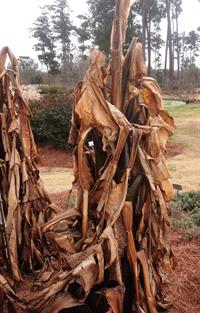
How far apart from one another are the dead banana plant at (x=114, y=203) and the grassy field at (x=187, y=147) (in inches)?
199

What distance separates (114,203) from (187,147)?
10733mm

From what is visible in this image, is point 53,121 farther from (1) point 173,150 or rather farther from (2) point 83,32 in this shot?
(2) point 83,32

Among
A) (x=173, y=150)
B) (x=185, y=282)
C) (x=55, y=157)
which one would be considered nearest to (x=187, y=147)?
(x=173, y=150)

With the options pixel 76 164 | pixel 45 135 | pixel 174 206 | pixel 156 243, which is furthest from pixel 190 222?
pixel 45 135

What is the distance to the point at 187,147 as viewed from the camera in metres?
12.5

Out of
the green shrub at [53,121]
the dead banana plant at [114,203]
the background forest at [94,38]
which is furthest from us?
the background forest at [94,38]

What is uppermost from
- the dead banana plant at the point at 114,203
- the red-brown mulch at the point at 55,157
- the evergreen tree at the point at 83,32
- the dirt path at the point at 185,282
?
the evergreen tree at the point at 83,32

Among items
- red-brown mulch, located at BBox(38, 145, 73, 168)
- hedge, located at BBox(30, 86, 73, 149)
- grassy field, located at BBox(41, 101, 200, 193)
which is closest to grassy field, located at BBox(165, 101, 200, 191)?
grassy field, located at BBox(41, 101, 200, 193)

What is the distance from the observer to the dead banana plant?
82.0 inches

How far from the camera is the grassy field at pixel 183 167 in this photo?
8.08 meters

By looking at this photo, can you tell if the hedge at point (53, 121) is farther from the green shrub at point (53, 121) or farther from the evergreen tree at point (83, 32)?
the evergreen tree at point (83, 32)

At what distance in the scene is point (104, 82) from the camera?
2.20 m

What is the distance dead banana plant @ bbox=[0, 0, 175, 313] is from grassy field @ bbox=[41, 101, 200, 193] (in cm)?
505

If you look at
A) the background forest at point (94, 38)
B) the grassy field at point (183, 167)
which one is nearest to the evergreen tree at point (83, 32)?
the background forest at point (94, 38)
